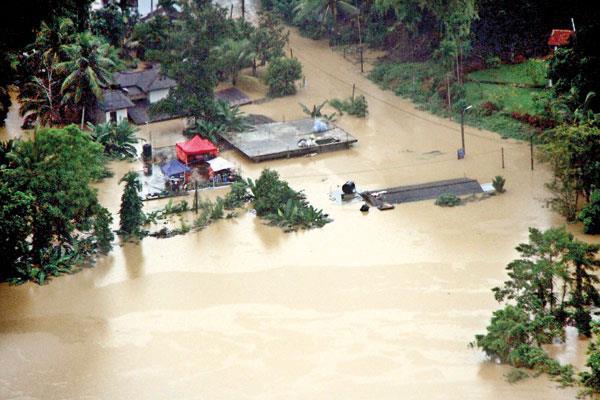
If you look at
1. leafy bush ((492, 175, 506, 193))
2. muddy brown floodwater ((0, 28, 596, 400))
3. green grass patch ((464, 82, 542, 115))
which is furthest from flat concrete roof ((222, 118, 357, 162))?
leafy bush ((492, 175, 506, 193))

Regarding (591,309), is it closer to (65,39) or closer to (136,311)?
(136,311)

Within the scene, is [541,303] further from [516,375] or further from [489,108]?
[489,108]

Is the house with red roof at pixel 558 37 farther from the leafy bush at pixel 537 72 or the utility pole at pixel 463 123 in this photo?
the utility pole at pixel 463 123

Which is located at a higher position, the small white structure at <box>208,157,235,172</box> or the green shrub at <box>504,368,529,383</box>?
the small white structure at <box>208,157,235,172</box>

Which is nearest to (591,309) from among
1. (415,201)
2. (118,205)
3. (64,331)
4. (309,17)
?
(415,201)

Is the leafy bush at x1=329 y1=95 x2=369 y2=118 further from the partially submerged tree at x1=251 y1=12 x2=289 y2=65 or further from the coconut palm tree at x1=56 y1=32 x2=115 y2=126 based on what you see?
the coconut palm tree at x1=56 y1=32 x2=115 y2=126

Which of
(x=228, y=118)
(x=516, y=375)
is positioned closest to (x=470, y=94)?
(x=228, y=118)
